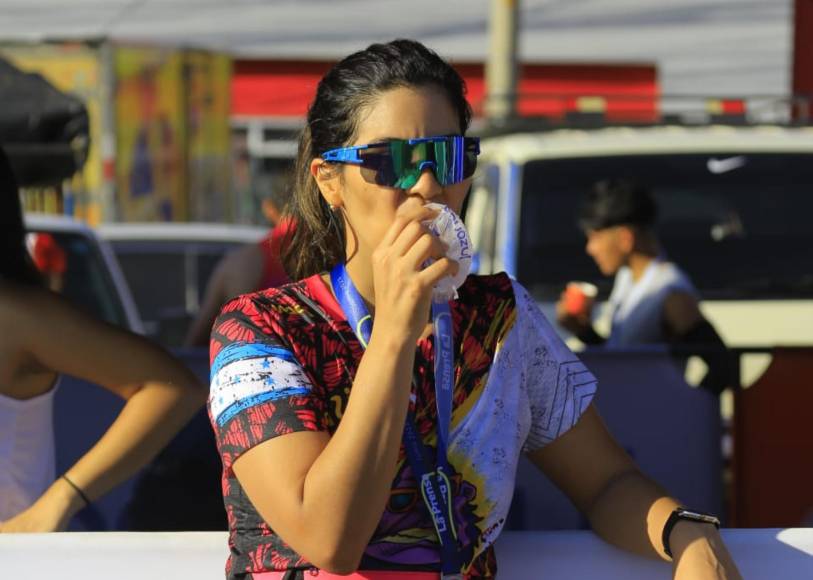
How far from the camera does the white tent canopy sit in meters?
18.9

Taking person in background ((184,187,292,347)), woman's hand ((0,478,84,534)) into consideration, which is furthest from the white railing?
person in background ((184,187,292,347))

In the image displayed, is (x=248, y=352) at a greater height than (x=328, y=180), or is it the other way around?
(x=328, y=180)

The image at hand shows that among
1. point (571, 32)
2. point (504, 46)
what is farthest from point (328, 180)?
point (571, 32)

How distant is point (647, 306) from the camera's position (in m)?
5.62

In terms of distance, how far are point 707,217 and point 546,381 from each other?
4.64m

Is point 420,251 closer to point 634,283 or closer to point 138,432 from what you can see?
point 138,432

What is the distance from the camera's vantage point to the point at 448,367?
2121 millimetres

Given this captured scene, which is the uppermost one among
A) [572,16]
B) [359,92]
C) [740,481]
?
[572,16]

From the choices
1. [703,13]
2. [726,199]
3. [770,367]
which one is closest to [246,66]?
[703,13]

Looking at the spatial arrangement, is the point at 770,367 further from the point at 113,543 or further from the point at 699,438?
the point at 113,543

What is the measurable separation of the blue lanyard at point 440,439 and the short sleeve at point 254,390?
0.41ft

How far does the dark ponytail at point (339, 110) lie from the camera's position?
223 centimetres

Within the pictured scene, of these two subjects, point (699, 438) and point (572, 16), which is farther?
point (572, 16)

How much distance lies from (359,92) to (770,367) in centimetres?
272
